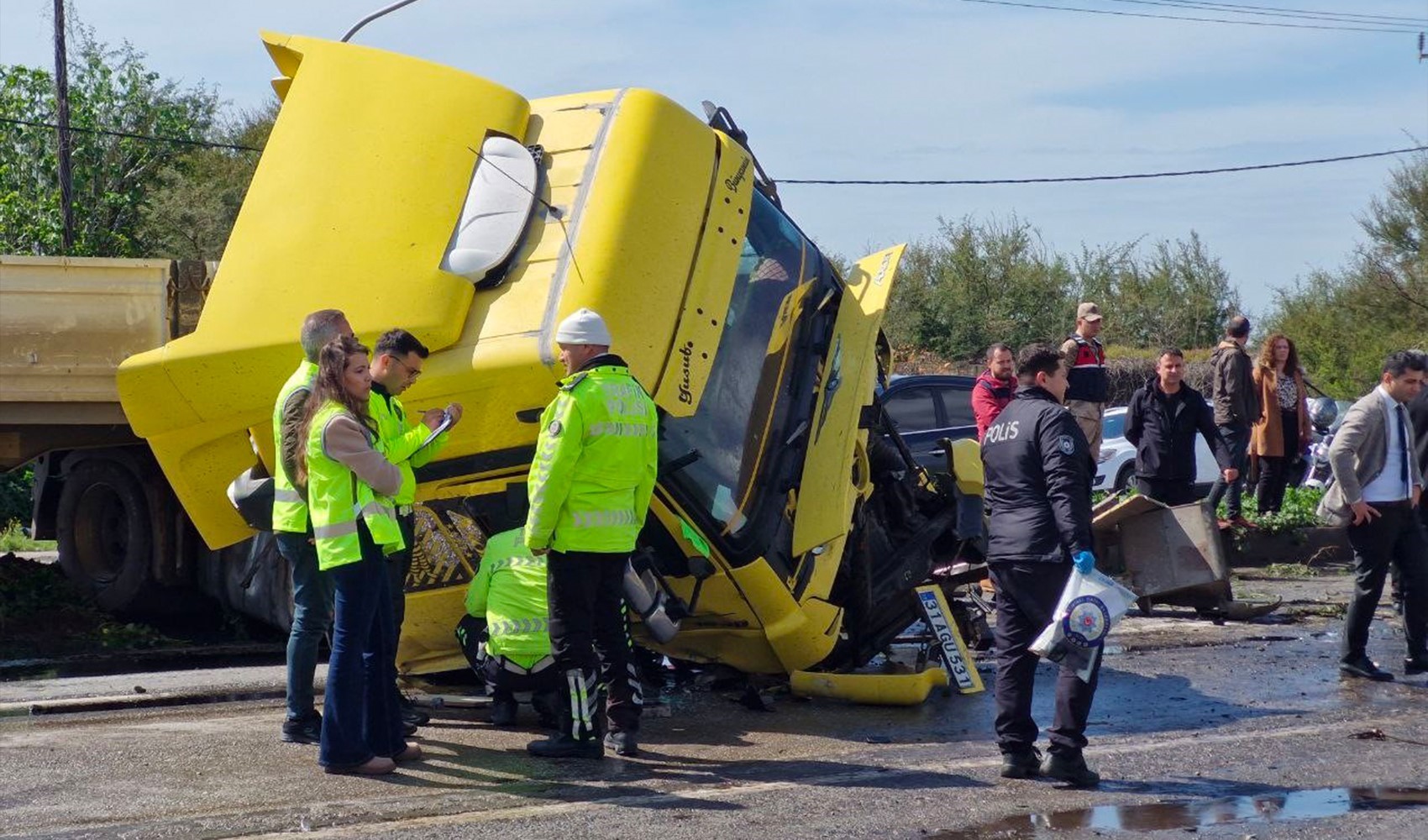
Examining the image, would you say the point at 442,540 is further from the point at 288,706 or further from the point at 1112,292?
the point at 1112,292

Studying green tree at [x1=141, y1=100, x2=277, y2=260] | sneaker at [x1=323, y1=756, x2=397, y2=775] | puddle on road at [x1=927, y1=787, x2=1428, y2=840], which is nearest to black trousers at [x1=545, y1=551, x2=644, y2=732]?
sneaker at [x1=323, y1=756, x2=397, y2=775]

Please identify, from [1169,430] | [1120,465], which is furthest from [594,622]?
[1120,465]

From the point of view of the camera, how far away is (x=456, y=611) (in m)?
6.91

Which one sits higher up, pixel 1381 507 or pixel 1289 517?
pixel 1381 507

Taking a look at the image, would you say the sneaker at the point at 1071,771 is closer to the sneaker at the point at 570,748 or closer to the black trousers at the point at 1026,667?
the black trousers at the point at 1026,667

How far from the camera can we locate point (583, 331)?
5695 millimetres

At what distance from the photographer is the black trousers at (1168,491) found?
35.1ft

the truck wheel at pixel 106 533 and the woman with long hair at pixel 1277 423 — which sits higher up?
the woman with long hair at pixel 1277 423

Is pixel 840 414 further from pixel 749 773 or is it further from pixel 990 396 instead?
pixel 990 396

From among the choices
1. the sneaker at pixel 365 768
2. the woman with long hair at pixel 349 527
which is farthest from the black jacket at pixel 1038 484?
the sneaker at pixel 365 768

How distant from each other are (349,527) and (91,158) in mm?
26975

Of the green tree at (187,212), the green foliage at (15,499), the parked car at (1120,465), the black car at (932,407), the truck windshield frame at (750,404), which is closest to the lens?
the truck windshield frame at (750,404)

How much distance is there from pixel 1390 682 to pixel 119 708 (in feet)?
20.0

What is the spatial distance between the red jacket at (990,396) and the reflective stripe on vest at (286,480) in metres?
5.50
